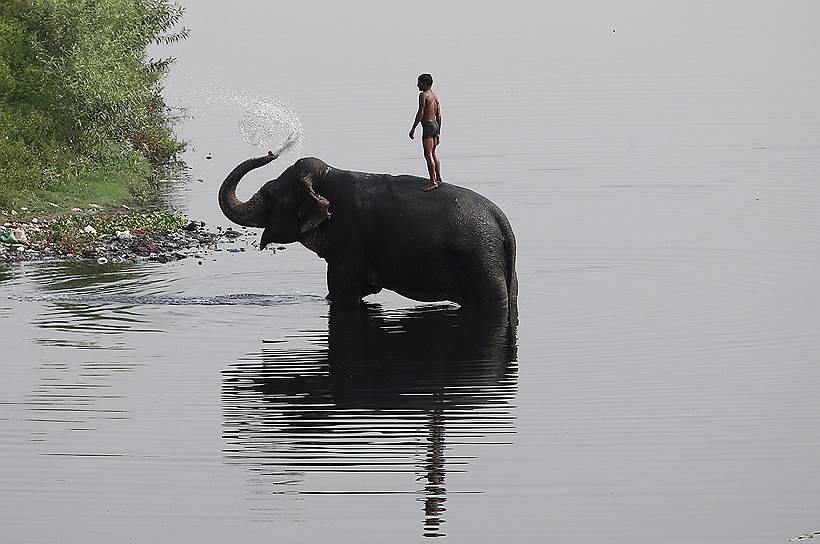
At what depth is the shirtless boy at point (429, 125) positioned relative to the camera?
22109 millimetres

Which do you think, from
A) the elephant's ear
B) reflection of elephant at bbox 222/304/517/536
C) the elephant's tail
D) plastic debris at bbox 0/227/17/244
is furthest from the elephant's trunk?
plastic debris at bbox 0/227/17/244

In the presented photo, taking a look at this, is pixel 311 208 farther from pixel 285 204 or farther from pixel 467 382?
pixel 467 382

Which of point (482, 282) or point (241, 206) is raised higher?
point (241, 206)

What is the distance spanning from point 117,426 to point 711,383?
5843mm

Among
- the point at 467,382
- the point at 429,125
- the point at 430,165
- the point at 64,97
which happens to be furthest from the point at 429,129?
the point at 64,97

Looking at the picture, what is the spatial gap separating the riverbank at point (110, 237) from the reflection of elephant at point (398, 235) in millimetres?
4594

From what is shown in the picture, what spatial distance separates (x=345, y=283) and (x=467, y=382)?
4.13 m

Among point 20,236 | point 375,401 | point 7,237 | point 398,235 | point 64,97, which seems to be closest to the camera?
point 375,401

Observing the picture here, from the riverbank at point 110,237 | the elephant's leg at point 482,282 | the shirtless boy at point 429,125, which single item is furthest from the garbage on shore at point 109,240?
the elephant's leg at point 482,282

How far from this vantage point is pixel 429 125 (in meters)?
22.5

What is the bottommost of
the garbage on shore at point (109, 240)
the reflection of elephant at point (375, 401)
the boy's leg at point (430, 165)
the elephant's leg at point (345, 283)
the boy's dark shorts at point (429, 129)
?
the reflection of elephant at point (375, 401)

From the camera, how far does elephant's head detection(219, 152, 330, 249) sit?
→ 22.1 m

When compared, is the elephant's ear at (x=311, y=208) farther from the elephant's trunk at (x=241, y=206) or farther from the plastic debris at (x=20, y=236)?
the plastic debris at (x=20, y=236)

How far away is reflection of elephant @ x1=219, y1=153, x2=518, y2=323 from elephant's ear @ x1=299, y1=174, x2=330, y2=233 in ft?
0.04
